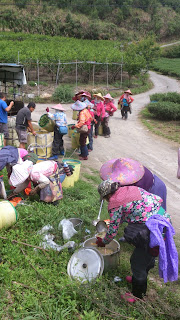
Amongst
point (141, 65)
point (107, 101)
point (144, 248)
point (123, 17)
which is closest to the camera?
point (144, 248)

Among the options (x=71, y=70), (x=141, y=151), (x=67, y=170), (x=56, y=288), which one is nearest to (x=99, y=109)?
(x=141, y=151)

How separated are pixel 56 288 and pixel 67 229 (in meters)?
1.15

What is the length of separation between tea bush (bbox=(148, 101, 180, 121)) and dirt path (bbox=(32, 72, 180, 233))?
0.90 m

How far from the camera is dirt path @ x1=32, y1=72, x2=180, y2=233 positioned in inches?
299

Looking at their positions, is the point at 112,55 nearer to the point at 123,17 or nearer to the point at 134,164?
the point at 134,164

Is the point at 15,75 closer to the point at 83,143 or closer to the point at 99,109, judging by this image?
the point at 99,109

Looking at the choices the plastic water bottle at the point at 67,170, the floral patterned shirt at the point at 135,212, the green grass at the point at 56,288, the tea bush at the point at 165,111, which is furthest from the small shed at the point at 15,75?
the floral patterned shirt at the point at 135,212

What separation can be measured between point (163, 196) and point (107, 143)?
634 cm

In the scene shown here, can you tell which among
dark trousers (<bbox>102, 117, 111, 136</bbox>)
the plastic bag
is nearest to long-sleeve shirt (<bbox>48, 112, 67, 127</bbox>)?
dark trousers (<bbox>102, 117, 111, 136</bbox>)

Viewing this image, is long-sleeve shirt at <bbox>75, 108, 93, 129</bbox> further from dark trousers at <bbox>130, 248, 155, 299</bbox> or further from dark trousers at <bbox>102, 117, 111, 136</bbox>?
dark trousers at <bbox>130, 248, 155, 299</bbox>

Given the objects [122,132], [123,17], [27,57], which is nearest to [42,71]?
[27,57]

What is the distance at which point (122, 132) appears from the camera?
501 inches

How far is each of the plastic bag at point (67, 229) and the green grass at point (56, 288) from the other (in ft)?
0.27

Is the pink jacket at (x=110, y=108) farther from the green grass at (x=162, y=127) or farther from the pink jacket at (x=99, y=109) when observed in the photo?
the green grass at (x=162, y=127)
